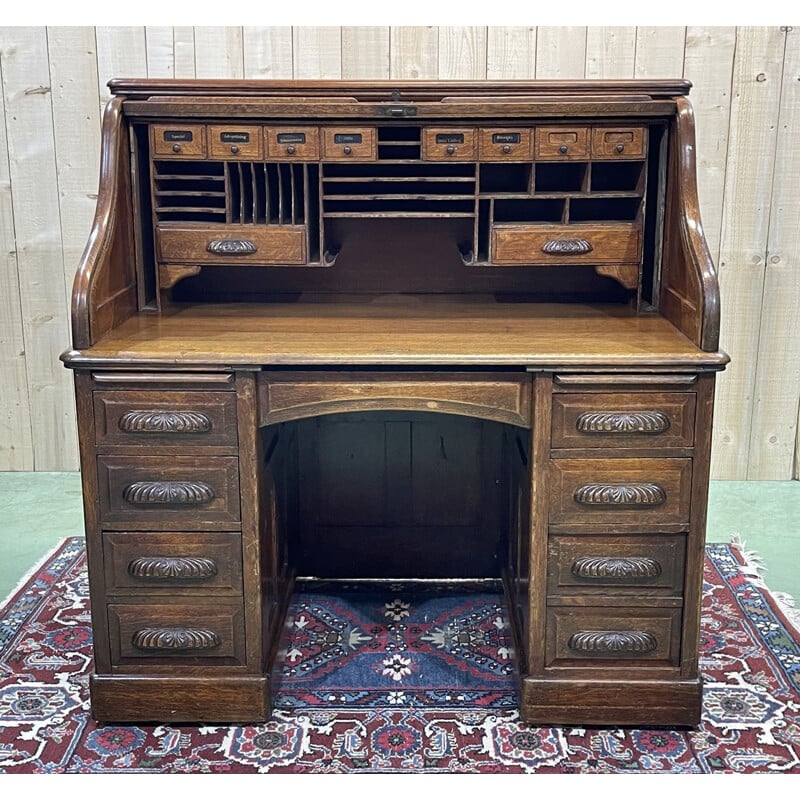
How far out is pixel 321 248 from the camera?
244 cm

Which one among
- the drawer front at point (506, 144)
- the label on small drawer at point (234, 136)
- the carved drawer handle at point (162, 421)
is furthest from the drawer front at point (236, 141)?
the carved drawer handle at point (162, 421)

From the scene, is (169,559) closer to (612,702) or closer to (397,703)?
(397,703)

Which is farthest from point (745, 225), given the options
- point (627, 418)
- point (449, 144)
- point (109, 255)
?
point (109, 255)

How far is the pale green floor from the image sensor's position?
10.2 feet

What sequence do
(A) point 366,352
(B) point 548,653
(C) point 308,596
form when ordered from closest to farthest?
1. (A) point 366,352
2. (B) point 548,653
3. (C) point 308,596

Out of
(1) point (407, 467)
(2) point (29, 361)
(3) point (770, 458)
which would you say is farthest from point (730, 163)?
(2) point (29, 361)

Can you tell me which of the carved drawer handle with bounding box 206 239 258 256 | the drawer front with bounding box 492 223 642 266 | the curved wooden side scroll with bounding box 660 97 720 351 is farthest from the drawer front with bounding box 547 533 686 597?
the carved drawer handle with bounding box 206 239 258 256

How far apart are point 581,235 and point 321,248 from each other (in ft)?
2.12

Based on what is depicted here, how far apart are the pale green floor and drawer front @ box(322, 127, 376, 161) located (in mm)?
1646

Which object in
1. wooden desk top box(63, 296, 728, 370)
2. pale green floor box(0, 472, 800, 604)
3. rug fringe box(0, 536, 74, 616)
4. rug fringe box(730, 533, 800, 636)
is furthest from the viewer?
pale green floor box(0, 472, 800, 604)

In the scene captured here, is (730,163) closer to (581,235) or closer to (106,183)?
(581,235)

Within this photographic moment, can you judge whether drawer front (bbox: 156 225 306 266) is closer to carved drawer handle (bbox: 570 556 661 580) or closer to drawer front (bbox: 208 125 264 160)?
drawer front (bbox: 208 125 264 160)

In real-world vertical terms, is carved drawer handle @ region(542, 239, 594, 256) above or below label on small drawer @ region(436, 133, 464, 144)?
below

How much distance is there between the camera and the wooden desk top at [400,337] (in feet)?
6.88
